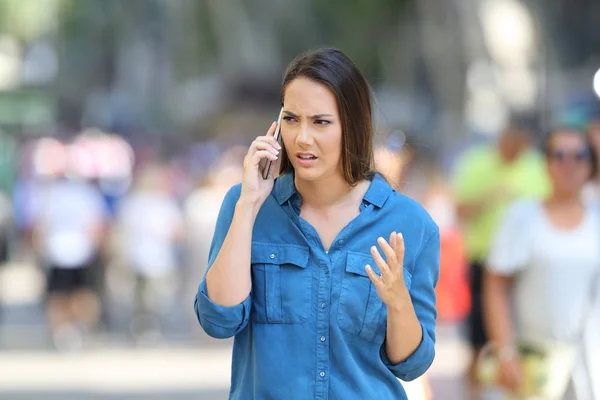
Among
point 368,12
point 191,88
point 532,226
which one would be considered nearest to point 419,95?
point 191,88

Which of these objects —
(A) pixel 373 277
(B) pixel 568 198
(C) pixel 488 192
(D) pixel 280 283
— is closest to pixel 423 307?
(A) pixel 373 277

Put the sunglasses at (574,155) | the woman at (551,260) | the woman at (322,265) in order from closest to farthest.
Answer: the woman at (322,265) < the woman at (551,260) < the sunglasses at (574,155)

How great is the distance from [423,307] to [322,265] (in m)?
0.30

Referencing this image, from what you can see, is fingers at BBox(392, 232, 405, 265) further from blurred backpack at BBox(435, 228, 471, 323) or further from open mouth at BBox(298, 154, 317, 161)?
blurred backpack at BBox(435, 228, 471, 323)

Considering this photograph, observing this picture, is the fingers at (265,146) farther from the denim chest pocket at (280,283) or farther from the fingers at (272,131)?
the denim chest pocket at (280,283)

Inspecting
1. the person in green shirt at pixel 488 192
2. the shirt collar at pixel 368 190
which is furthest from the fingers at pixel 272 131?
the person in green shirt at pixel 488 192

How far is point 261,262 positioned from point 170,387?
Result: 727cm

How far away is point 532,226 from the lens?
5.72m

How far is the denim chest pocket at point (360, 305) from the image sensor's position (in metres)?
3.42

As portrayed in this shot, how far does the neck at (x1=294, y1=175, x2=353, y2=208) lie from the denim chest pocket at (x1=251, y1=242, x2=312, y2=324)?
16 centimetres

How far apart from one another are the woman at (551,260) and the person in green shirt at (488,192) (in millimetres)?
2329

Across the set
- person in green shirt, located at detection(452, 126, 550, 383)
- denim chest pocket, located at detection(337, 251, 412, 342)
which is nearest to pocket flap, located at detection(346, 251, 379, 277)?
denim chest pocket, located at detection(337, 251, 412, 342)

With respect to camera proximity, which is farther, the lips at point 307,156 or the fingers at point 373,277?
the lips at point 307,156

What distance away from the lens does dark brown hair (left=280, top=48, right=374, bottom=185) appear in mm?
3457
